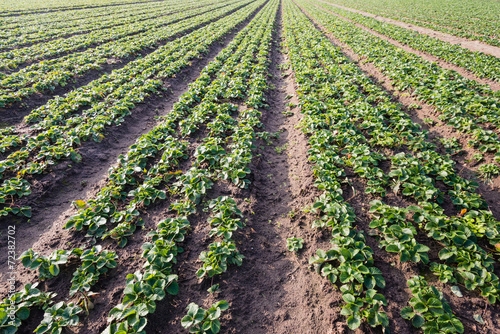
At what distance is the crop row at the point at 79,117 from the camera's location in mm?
5566

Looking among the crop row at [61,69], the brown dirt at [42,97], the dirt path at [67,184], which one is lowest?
the dirt path at [67,184]

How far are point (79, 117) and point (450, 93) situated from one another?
13569 mm

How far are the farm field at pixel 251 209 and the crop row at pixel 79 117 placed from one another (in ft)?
0.23

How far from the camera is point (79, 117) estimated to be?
24.6 ft

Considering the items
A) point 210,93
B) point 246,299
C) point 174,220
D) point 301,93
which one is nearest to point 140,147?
point 174,220

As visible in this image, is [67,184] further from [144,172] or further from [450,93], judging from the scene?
[450,93]

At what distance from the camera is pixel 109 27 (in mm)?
21250

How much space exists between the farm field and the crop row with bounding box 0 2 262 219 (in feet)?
0.23

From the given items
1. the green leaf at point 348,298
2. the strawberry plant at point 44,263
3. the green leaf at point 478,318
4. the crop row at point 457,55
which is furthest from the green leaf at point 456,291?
the crop row at point 457,55

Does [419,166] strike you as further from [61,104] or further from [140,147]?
[61,104]

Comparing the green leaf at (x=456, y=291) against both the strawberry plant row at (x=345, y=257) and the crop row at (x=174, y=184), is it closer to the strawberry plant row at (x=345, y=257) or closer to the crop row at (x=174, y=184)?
the strawberry plant row at (x=345, y=257)

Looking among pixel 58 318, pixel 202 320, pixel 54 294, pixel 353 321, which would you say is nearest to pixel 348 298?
pixel 353 321

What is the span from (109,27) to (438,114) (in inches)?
1081

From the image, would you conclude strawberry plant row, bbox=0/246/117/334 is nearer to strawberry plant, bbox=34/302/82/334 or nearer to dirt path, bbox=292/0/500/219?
strawberry plant, bbox=34/302/82/334
